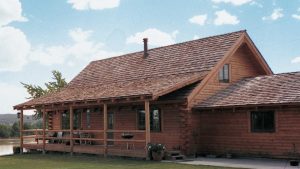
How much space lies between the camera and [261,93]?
2175 centimetres

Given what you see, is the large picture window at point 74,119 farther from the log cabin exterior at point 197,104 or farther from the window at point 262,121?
the window at point 262,121

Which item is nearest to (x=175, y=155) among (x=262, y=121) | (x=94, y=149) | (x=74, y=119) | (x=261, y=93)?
(x=262, y=121)

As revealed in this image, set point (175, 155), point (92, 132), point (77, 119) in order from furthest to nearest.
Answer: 1. point (77, 119)
2. point (92, 132)
3. point (175, 155)

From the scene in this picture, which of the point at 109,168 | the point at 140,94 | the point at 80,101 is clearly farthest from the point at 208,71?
the point at 109,168

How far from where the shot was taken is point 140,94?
2103cm

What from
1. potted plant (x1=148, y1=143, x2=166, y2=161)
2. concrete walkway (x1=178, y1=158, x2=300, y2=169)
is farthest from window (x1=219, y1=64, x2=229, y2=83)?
potted plant (x1=148, y1=143, x2=166, y2=161)

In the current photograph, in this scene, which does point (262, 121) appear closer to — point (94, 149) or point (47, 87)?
point (94, 149)

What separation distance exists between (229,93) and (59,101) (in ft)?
31.6

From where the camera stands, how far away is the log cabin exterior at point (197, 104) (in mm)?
20781

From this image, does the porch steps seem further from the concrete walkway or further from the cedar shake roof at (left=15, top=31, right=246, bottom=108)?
the cedar shake roof at (left=15, top=31, right=246, bottom=108)

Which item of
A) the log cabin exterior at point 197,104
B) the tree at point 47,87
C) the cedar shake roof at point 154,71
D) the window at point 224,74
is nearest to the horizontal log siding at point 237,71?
the log cabin exterior at point 197,104

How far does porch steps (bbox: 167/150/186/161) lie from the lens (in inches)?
836

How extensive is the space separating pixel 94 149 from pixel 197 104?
6.08 m

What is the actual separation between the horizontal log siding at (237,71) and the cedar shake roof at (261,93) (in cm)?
35
